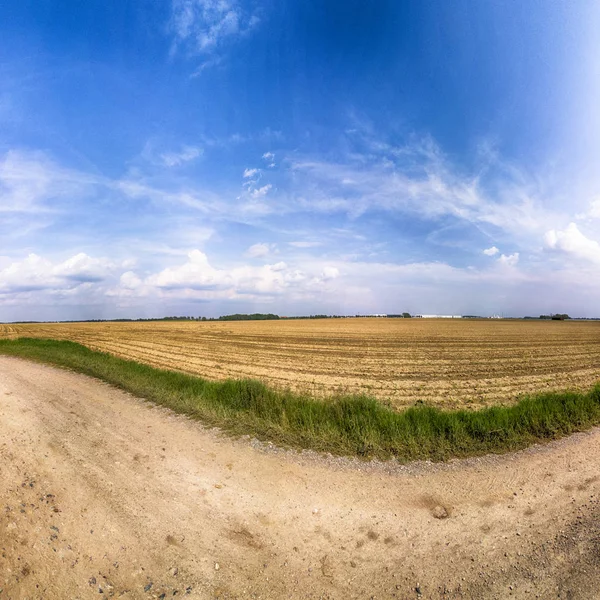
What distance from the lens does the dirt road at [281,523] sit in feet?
13.3

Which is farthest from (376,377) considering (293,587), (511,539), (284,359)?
(293,587)

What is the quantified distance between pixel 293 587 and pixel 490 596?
7.35 ft

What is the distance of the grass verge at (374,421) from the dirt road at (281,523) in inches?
22.8

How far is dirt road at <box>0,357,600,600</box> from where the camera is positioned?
13.3 feet

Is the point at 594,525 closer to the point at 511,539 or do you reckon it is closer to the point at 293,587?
the point at 511,539

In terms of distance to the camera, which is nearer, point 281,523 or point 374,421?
point 281,523

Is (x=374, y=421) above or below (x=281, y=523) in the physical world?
above

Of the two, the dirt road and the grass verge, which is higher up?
the grass verge

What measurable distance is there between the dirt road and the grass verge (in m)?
0.58

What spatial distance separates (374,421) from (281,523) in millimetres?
4146

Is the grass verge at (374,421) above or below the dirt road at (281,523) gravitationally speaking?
above

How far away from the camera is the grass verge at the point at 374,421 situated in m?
7.63

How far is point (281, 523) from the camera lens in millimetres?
5113

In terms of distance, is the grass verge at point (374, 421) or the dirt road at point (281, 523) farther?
the grass verge at point (374, 421)
